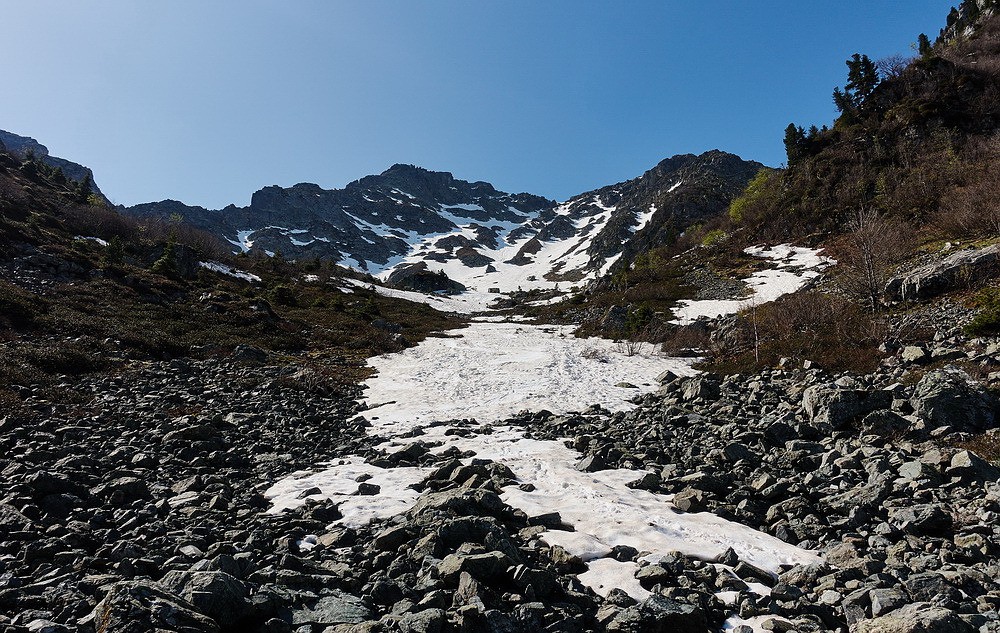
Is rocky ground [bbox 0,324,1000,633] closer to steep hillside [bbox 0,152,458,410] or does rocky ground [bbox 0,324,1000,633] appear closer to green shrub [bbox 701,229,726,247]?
steep hillside [bbox 0,152,458,410]

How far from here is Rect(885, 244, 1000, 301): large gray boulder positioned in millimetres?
20188

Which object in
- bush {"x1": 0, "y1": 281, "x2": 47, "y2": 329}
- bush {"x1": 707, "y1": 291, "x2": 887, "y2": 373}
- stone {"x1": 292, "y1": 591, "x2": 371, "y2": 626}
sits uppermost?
bush {"x1": 707, "y1": 291, "x2": 887, "y2": 373}

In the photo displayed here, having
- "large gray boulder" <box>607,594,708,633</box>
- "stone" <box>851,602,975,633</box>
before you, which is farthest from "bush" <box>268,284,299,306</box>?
"stone" <box>851,602,975,633</box>

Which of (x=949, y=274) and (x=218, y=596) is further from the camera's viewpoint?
(x=949, y=274)

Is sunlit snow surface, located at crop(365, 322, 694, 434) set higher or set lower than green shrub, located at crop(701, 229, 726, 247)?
lower

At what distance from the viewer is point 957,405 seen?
9.31m

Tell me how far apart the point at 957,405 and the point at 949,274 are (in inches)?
663

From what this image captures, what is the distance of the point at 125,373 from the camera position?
59.8 feet

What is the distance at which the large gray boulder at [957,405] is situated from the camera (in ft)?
29.7

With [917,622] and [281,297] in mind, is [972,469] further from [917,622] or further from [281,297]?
[281,297]

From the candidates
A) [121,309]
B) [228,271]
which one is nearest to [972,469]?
[121,309]

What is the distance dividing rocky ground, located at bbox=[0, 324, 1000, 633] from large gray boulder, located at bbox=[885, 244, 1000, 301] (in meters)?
9.92

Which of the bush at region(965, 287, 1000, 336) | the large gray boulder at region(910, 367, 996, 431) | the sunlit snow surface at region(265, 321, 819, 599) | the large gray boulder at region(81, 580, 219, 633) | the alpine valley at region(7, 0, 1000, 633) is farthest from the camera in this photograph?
the bush at region(965, 287, 1000, 336)

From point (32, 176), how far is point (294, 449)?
9717 cm
